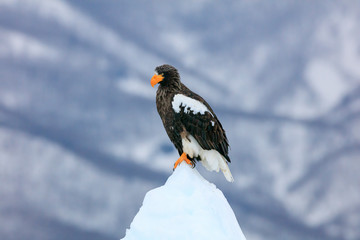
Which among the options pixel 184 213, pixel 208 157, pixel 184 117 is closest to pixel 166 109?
pixel 184 117

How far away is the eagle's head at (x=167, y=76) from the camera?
30.2 feet

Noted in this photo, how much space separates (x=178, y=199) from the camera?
27.7 feet

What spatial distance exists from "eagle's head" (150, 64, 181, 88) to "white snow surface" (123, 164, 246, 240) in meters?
1.88

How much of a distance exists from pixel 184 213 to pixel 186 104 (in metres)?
2.34

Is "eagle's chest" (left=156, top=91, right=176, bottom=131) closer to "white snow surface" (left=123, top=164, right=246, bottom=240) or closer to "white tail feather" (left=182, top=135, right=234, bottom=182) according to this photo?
"white tail feather" (left=182, top=135, right=234, bottom=182)

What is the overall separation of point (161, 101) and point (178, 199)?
2285mm

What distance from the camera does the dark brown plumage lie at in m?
8.98

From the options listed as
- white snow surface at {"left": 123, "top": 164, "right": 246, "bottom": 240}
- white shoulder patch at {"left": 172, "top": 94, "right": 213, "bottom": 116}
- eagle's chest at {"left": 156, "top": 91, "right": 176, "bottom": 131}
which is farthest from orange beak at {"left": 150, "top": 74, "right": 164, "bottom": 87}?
white snow surface at {"left": 123, "top": 164, "right": 246, "bottom": 240}

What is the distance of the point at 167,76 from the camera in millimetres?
9219

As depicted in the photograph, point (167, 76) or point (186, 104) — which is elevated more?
point (167, 76)

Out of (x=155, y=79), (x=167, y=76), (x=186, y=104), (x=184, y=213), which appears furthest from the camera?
Answer: (x=167, y=76)

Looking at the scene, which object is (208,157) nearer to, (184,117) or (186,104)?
A: (184,117)

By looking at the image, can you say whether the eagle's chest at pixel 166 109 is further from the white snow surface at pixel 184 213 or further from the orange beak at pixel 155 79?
the white snow surface at pixel 184 213

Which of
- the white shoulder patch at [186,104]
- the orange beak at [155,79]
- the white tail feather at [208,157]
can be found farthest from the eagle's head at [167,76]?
the white tail feather at [208,157]
